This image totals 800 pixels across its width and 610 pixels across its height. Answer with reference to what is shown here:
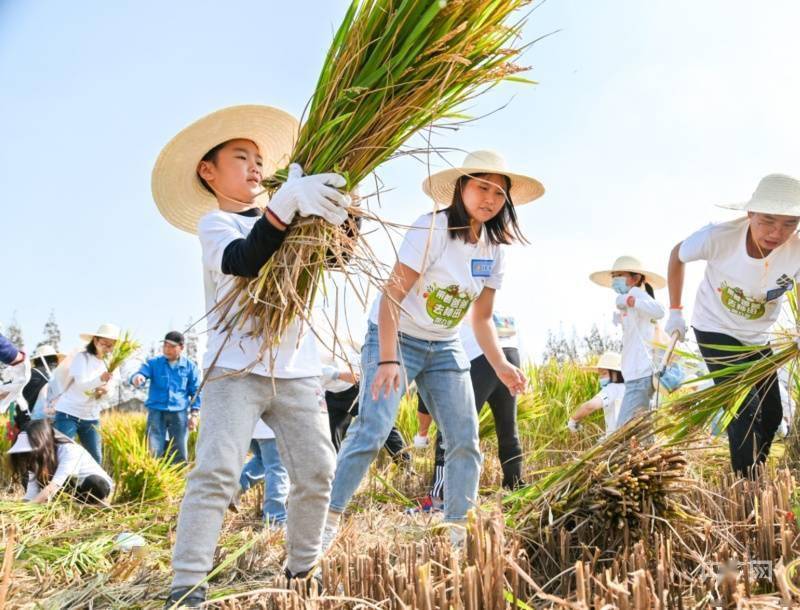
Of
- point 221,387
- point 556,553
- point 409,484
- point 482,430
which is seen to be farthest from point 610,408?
point 221,387

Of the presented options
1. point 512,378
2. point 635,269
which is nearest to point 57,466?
point 512,378

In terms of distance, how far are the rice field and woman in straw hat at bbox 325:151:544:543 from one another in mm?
266

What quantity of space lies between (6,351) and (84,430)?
1.29m

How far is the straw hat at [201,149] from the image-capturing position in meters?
2.25

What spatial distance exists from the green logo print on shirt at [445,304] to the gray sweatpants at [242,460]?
0.72 m

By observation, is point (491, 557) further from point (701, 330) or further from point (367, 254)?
point (701, 330)

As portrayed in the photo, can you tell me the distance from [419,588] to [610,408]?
159 inches

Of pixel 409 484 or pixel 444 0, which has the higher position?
pixel 444 0

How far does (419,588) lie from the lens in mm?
1280

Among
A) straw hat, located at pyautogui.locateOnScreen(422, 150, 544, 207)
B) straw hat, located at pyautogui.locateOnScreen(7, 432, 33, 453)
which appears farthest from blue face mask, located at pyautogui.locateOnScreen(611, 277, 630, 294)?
straw hat, located at pyautogui.locateOnScreen(7, 432, 33, 453)

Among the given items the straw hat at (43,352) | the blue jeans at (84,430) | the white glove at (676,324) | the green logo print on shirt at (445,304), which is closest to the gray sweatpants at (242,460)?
the green logo print on shirt at (445,304)

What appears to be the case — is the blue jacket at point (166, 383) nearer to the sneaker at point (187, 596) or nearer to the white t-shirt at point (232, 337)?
the white t-shirt at point (232, 337)

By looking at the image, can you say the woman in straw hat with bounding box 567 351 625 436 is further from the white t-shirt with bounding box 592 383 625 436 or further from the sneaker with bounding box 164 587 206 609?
the sneaker with bounding box 164 587 206 609

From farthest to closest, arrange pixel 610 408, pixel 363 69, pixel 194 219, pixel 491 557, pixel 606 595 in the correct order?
pixel 610 408
pixel 194 219
pixel 363 69
pixel 491 557
pixel 606 595
